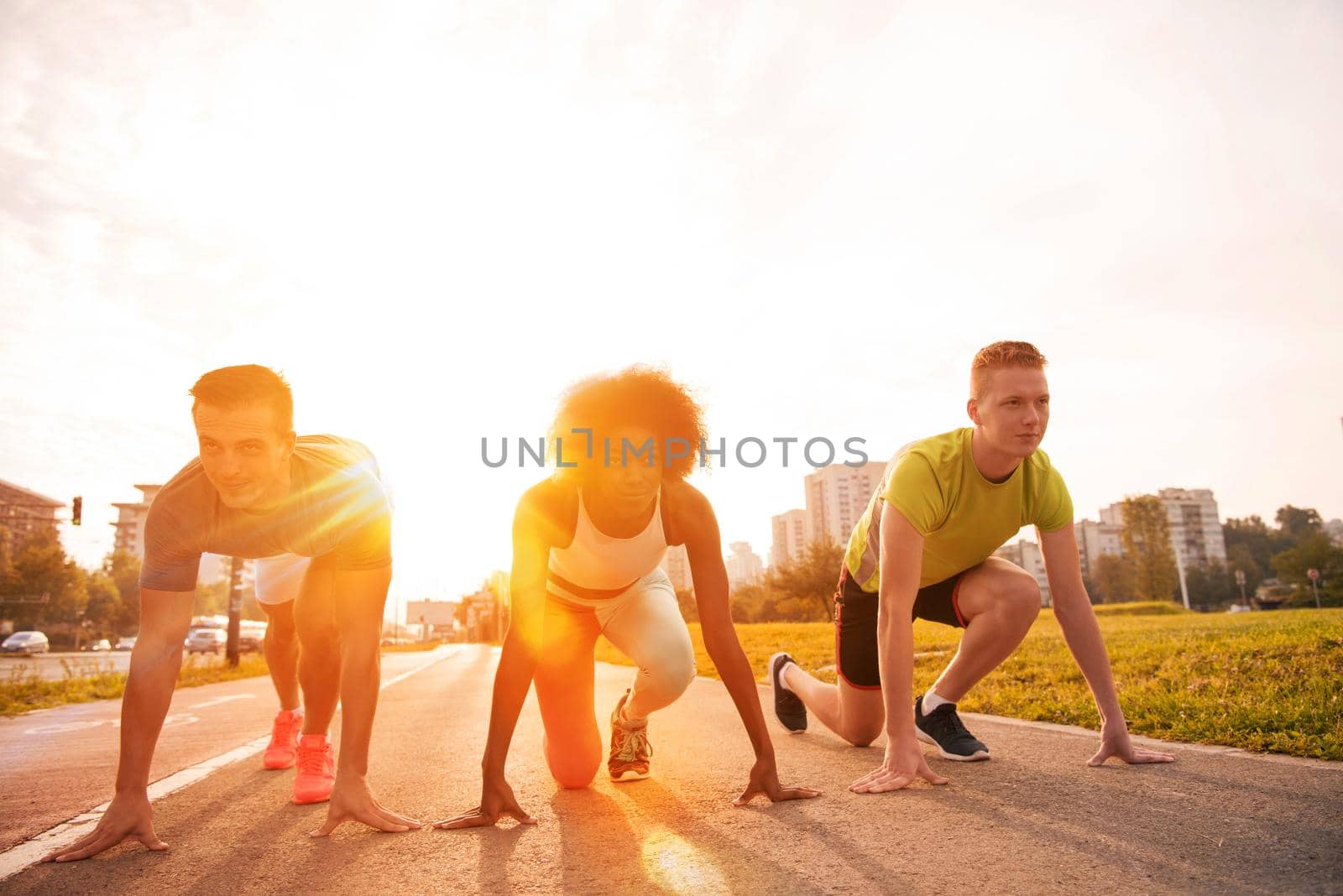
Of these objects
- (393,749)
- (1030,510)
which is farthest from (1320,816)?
(393,749)

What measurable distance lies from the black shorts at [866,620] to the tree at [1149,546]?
3427 inches

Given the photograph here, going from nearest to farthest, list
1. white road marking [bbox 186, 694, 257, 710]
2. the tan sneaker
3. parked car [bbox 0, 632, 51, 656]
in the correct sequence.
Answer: the tan sneaker → white road marking [bbox 186, 694, 257, 710] → parked car [bbox 0, 632, 51, 656]

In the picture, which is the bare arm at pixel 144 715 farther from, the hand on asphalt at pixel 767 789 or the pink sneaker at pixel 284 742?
the hand on asphalt at pixel 767 789

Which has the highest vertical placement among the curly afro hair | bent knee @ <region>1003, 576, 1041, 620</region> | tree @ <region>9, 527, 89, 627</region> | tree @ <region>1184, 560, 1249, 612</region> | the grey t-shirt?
tree @ <region>9, 527, 89, 627</region>

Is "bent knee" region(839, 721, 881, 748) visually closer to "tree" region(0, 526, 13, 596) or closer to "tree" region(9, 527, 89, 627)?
A: "tree" region(0, 526, 13, 596)

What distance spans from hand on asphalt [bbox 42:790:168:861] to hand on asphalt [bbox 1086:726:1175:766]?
363cm

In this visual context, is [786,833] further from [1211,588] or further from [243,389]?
[1211,588]

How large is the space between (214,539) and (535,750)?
2.50 m

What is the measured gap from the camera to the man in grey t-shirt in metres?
3.06

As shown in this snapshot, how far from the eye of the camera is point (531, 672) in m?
3.34

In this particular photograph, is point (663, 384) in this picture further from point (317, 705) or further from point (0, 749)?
point (0, 749)

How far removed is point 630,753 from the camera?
422cm

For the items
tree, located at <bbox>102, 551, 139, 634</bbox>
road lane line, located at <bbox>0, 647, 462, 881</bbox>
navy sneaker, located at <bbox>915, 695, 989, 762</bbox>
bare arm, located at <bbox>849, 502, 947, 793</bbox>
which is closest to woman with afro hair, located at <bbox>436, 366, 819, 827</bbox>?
bare arm, located at <bbox>849, 502, 947, 793</bbox>

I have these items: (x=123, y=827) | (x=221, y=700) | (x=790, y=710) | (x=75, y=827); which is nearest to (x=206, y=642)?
(x=221, y=700)
